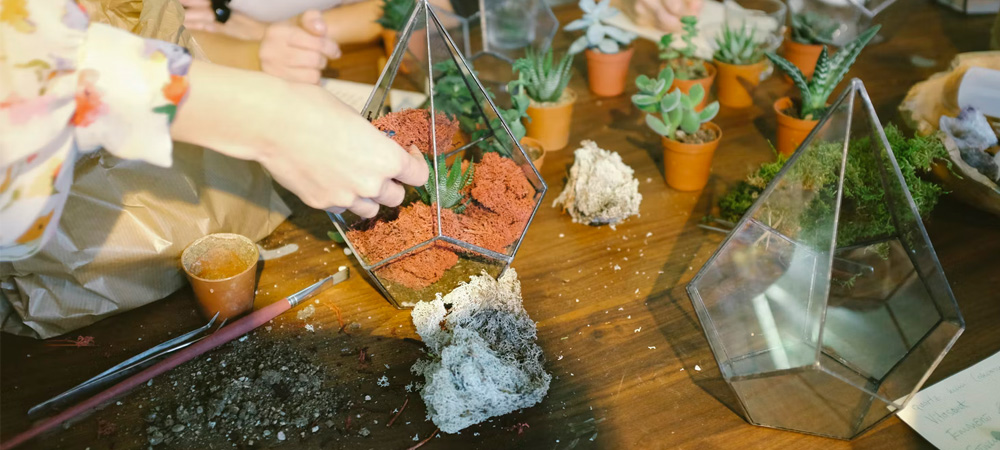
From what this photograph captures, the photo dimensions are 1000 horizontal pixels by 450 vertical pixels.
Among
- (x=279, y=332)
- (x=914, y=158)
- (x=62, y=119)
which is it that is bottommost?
(x=279, y=332)

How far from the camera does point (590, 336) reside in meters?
0.74

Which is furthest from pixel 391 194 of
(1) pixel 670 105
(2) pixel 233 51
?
(2) pixel 233 51

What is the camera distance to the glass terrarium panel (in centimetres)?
71

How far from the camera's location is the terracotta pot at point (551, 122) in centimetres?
101

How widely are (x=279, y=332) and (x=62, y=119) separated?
1.08 feet

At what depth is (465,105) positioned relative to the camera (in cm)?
87

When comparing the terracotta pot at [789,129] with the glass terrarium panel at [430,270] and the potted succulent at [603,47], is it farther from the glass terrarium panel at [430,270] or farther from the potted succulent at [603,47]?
the glass terrarium panel at [430,270]

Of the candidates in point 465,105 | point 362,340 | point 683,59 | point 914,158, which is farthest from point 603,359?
point 683,59

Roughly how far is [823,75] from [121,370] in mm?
945

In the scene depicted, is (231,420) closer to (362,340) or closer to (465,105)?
(362,340)

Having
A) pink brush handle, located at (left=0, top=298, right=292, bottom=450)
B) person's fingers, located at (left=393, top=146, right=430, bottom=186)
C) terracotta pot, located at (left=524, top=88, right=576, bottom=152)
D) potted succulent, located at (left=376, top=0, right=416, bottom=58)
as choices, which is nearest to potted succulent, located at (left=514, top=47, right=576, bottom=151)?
terracotta pot, located at (left=524, top=88, right=576, bottom=152)

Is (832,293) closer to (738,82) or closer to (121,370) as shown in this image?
(738,82)

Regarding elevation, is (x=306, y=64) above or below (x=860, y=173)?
below

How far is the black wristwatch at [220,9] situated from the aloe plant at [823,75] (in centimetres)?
91
